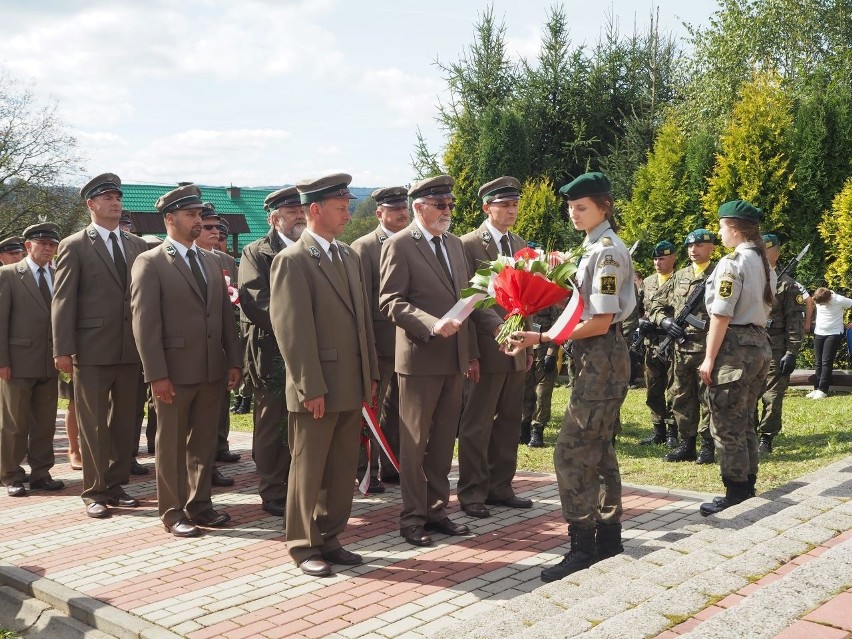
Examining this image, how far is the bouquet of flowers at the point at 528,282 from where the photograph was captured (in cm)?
485

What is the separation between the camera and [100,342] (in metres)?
6.73

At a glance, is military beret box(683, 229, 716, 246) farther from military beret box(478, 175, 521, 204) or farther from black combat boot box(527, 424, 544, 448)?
military beret box(478, 175, 521, 204)

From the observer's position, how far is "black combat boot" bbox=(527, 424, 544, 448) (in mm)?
9164

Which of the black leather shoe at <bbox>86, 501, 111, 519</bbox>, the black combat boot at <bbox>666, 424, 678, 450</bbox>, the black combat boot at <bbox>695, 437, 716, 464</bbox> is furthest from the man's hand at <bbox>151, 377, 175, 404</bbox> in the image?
the black combat boot at <bbox>666, 424, 678, 450</bbox>

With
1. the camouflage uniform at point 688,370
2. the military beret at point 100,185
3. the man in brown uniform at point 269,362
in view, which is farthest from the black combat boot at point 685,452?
the military beret at point 100,185

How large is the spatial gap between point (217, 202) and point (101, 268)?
36444 mm

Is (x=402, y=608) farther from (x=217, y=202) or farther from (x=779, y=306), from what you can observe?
(x=217, y=202)

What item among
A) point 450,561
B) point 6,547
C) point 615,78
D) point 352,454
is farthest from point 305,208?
point 615,78

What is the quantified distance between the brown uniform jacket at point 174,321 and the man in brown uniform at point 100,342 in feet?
2.81

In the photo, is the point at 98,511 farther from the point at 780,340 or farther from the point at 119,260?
the point at 780,340

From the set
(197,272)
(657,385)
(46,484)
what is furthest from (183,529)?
(657,385)

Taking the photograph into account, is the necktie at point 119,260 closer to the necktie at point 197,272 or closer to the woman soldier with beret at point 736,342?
the necktie at point 197,272

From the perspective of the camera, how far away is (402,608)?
449cm

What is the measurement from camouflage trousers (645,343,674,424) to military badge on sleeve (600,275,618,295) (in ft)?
15.4
